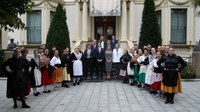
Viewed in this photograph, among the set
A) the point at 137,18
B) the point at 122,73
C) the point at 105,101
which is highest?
the point at 137,18

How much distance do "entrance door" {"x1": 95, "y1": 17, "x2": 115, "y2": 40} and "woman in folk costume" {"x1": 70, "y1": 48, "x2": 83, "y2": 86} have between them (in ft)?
29.8

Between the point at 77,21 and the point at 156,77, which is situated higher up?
the point at 77,21

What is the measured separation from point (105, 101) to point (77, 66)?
560 centimetres

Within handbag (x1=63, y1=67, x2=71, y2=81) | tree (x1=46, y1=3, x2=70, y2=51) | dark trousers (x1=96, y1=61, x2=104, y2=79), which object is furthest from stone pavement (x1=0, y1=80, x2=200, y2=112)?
tree (x1=46, y1=3, x2=70, y2=51)

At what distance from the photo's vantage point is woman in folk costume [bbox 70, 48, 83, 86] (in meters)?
18.8

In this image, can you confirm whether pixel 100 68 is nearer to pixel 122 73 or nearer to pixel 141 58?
pixel 122 73

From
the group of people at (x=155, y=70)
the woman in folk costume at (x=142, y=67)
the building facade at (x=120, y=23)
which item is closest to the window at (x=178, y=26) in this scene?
the building facade at (x=120, y=23)

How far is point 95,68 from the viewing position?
66.2 feet

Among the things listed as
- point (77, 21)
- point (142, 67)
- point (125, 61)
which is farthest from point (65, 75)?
point (77, 21)

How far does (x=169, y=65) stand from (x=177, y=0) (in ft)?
47.5

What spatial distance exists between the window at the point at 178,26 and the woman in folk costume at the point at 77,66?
33.6ft

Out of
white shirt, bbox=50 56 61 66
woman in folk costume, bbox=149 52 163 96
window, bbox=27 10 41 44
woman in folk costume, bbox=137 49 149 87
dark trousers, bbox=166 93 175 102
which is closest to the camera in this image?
dark trousers, bbox=166 93 175 102

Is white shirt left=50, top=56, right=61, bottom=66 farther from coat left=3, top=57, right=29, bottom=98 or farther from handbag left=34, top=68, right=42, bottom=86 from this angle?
coat left=3, top=57, right=29, bottom=98

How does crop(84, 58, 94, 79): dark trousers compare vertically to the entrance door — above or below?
below
